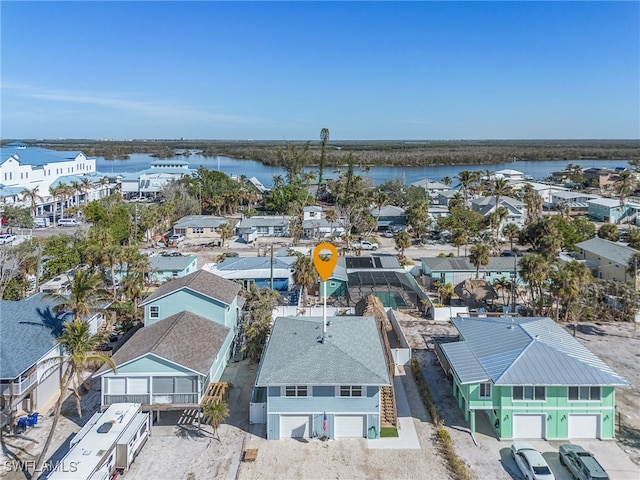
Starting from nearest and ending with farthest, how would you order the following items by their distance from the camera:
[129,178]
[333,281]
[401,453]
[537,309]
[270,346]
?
[401,453]
[270,346]
[537,309]
[333,281]
[129,178]

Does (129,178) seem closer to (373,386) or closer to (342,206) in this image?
→ (342,206)

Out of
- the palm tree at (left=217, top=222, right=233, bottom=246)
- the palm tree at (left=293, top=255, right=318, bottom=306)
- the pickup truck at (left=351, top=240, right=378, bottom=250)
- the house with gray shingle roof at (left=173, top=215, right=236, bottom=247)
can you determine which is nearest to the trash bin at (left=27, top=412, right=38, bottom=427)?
the palm tree at (left=293, top=255, right=318, bottom=306)

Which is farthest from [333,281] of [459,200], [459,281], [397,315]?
[459,200]

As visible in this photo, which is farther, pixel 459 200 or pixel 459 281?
pixel 459 200

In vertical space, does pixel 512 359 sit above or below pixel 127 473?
above

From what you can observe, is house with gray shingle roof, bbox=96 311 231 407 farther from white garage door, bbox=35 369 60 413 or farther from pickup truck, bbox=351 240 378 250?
pickup truck, bbox=351 240 378 250

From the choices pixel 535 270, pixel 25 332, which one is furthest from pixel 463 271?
pixel 25 332
